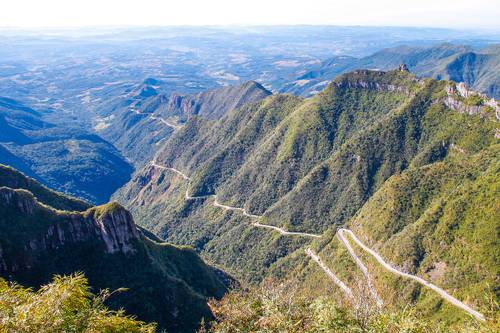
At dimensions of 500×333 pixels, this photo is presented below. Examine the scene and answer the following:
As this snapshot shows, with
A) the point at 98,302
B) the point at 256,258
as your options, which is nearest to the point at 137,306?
the point at 98,302

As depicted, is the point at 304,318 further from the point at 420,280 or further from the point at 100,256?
the point at 420,280

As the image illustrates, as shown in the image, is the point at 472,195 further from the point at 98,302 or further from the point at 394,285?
the point at 98,302

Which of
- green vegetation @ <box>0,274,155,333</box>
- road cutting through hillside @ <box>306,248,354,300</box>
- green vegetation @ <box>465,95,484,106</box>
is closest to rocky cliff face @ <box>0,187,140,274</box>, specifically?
road cutting through hillside @ <box>306,248,354,300</box>

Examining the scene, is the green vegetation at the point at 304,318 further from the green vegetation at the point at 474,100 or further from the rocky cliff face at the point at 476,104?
the green vegetation at the point at 474,100

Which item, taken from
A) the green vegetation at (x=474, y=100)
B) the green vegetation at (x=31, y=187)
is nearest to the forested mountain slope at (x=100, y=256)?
the green vegetation at (x=31, y=187)

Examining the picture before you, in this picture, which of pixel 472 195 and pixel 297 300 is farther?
pixel 472 195

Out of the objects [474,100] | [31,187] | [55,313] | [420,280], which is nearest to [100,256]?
[31,187]
